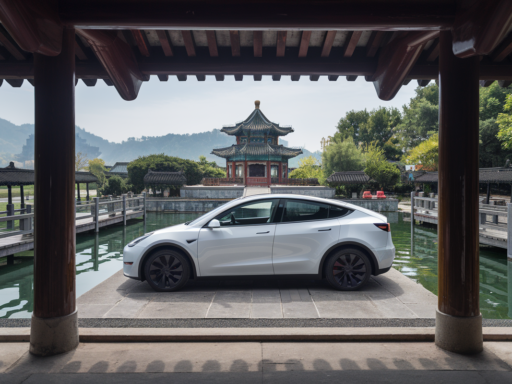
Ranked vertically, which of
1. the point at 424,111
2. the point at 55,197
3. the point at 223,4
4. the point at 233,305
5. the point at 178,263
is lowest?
the point at 233,305

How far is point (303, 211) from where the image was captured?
5559 mm

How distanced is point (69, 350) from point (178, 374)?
117 cm

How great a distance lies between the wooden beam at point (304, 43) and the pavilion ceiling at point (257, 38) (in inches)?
0.7

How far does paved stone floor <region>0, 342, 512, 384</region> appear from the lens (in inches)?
113

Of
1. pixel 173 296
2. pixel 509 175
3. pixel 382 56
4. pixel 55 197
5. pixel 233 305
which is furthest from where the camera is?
pixel 509 175

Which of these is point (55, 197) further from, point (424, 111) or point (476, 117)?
point (424, 111)

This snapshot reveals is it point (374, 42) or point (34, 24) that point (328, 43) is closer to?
point (374, 42)

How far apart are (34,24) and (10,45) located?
5.78ft

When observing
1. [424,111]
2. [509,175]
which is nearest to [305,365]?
[509,175]

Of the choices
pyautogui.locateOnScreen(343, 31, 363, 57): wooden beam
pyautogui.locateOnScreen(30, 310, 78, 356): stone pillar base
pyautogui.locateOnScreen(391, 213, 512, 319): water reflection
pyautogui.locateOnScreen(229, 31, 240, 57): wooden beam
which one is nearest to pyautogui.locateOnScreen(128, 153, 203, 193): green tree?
pyautogui.locateOnScreen(391, 213, 512, 319): water reflection

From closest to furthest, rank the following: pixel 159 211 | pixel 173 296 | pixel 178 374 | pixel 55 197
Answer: pixel 178 374 → pixel 55 197 → pixel 173 296 → pixel 159 211

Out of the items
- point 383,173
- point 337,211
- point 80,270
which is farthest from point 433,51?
point 383,173

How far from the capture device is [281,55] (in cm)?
437

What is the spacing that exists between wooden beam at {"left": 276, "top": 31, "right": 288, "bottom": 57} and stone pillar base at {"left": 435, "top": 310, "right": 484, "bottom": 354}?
3.29 metres
